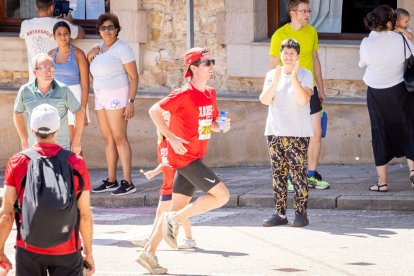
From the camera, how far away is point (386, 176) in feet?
41.3

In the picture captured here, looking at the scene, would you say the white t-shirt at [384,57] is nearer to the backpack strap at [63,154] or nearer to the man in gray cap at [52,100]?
the man in gray cap at [52,100]

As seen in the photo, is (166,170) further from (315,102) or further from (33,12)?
(33,12)

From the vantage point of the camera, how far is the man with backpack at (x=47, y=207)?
20.6 ft

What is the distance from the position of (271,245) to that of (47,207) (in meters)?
4.32

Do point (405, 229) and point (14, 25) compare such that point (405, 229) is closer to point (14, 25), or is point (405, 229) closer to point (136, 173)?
point (136, 173)

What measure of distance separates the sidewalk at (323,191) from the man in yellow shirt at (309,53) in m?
0.25

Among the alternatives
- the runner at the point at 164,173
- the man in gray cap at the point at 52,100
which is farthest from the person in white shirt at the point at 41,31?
the runner at the point at 164,173

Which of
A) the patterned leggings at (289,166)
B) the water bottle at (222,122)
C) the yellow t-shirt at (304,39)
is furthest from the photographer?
the yellow t-shirt at (304,39)

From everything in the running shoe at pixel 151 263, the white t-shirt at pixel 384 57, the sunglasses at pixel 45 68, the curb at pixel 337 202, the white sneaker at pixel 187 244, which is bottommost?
the curb at pixel 337 202

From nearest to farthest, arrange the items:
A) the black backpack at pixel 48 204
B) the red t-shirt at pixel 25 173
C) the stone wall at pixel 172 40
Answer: the black backpack at pixel 48 204, the red t-shirt at pixel 25 173, the stone wall at pixel 172 40

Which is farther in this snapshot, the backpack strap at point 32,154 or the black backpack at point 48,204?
the backpack strap at point 32,154

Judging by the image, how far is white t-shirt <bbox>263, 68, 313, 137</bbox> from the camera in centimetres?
1092

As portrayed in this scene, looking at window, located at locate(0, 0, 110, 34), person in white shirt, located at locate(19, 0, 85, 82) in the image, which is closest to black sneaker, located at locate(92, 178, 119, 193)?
person in white shirt, located at locate(19, 0, 85, 82)

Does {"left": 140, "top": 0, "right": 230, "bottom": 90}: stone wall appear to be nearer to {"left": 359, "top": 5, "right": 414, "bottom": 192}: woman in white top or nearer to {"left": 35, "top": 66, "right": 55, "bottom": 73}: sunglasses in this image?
{"left": 359, "top": 5, "right": 414, "bottom": 192}: woman in white top
